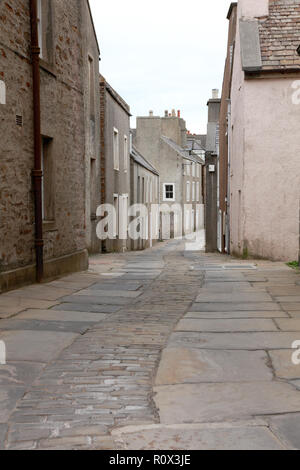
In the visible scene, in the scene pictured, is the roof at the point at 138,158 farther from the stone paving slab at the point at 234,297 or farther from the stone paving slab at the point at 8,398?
the stone paving slab at the point at 8,398

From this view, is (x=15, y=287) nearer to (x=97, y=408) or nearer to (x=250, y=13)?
(x=97, y=408)

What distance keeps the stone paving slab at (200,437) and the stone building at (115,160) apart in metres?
19.2

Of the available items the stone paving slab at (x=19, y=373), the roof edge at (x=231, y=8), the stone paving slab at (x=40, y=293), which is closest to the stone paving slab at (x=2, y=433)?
the stone paving slab at (x=19, y=373)

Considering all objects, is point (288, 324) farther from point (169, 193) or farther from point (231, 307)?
point (169, 193)

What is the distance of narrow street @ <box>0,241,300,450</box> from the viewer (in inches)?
135

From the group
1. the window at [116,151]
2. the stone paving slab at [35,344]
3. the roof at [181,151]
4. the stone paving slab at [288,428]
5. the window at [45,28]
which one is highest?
the roof at [181,151]

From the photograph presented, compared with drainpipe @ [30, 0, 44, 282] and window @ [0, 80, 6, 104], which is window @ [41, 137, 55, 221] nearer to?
drainpipe @ [30, 0, 44, 282]

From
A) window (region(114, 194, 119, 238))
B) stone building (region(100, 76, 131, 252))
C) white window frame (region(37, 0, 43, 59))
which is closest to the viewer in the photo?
white window frame (region(37, 0, 43, 59))

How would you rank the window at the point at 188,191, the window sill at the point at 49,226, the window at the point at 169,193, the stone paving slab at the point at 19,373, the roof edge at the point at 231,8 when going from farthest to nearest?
the window at the point at 188,191 → the window at the point at 169,193 → the roof edge at the point at 231,8 → the window sill at the point at 49,226 → the stone paving slab at the point at 19,373

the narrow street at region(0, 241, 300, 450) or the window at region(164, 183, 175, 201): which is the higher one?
the window at region(164, 183, 175, 201)

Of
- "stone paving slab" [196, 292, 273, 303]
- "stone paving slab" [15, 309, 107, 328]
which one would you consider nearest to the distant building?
"stone paving slab" [196, 292, 273, 303]

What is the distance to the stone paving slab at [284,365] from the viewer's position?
15.2ft

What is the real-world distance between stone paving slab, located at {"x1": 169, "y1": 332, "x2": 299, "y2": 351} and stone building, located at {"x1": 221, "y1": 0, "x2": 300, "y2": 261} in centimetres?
1130

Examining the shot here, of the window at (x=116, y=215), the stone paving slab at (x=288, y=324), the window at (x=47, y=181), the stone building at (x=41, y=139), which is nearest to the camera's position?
the stone paving slab at (x=288, y=324)
